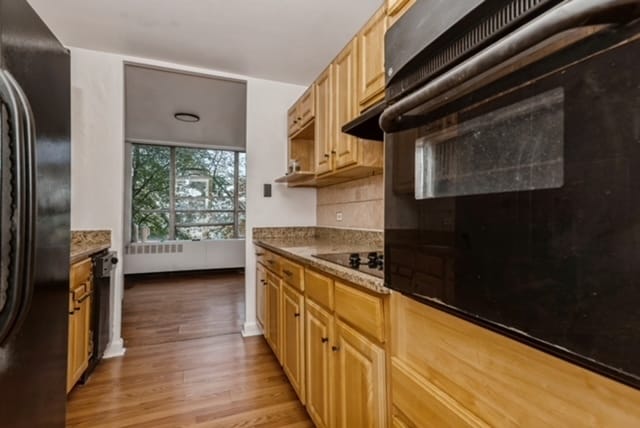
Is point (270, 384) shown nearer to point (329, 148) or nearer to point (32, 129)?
point (329, 148)

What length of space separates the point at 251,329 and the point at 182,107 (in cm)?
291

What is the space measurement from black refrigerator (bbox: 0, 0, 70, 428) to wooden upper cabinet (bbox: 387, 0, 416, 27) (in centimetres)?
101

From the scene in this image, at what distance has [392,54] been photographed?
2.68 ft

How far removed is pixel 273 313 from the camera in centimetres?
222

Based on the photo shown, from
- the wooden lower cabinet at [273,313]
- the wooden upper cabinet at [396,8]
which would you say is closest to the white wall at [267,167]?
the wooden lower cabinet at [273,313]

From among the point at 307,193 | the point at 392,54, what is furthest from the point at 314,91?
the point at 392,54

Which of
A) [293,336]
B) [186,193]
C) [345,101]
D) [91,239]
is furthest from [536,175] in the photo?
[186,193]

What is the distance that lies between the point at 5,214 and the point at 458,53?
98cm

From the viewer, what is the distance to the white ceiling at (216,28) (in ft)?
6.43

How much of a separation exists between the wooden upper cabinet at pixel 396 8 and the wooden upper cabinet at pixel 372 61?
366 millimetres

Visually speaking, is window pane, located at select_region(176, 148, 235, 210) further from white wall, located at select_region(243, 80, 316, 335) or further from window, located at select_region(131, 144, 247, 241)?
white wall, located at select_region(243, 80, 316, 335)

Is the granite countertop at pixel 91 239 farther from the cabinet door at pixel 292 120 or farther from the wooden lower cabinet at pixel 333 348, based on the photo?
the cabinet door at pixel 292 120

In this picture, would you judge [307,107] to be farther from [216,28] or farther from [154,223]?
[154,223]

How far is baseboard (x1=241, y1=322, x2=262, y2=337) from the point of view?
2806 mm
